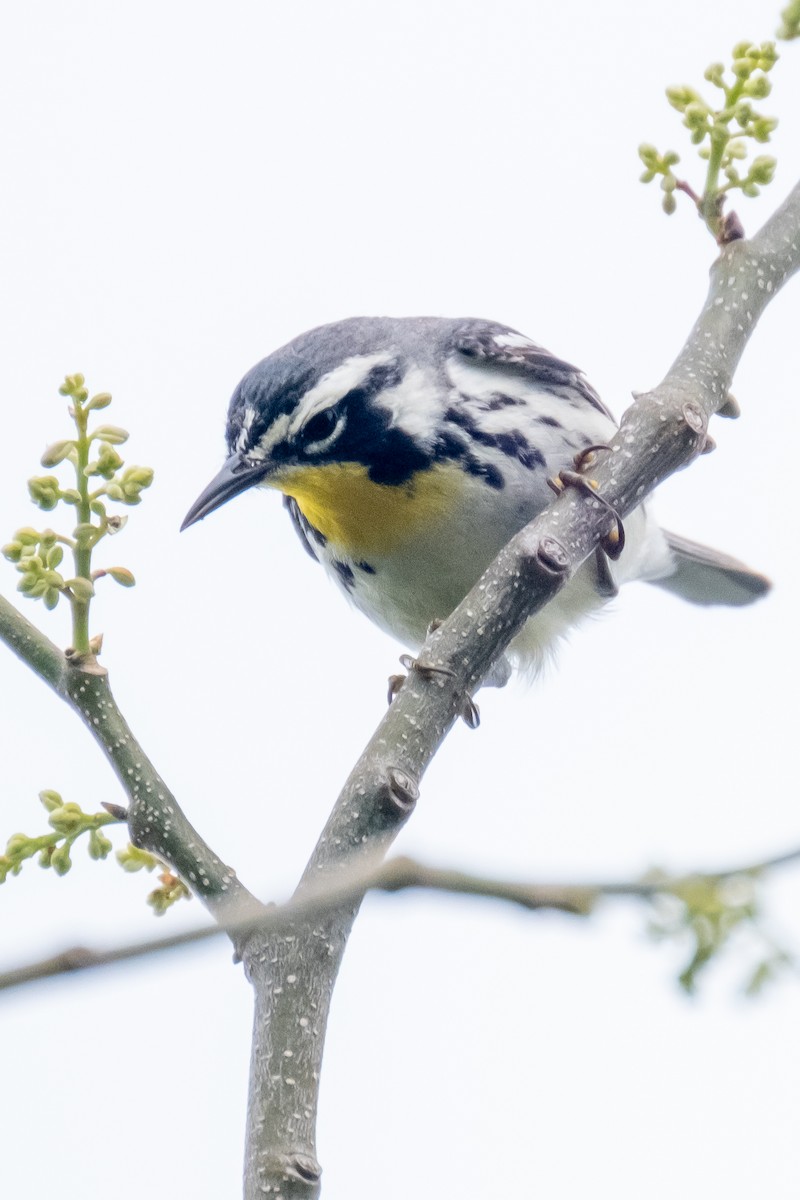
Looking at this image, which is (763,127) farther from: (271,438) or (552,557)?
(271,438)

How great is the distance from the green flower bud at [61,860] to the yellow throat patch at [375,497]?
2067 millimetres

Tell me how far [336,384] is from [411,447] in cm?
31

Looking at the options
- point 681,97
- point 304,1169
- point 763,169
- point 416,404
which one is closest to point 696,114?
point 681,97

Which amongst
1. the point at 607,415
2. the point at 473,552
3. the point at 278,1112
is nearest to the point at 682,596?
the point at 607,415

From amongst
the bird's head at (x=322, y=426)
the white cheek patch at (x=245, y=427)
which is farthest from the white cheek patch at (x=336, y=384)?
the white cheek patch at (x=245, y=427)

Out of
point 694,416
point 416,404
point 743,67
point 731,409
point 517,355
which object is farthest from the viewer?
point 517,355

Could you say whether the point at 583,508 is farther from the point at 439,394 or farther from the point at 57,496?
the point at 439,394

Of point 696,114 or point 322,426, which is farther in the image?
point 322,426

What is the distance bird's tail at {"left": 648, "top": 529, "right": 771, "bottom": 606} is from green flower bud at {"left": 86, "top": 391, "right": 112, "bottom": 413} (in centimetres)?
412

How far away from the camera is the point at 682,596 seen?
20.4 feet

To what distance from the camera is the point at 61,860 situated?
217cm

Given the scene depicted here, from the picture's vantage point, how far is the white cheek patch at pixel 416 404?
409cm

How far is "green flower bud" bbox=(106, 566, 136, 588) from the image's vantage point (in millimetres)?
2076

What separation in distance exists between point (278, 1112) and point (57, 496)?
917mm
